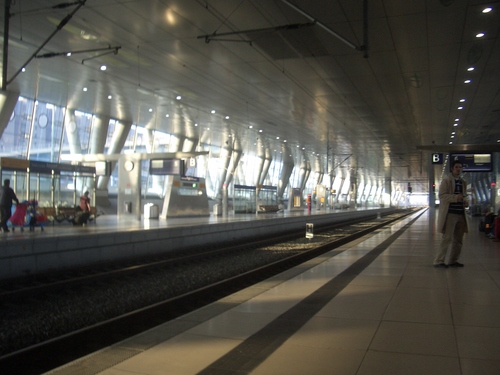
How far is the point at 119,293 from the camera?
30.4ft

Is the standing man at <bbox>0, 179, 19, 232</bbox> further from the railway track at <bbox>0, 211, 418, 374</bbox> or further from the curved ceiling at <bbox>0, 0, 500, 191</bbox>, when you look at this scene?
the railway track at <bbox>0, 211, 418, 374</bbox>

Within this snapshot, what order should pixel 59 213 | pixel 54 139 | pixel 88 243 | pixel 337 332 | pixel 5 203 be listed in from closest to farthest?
pixel 337 332 < pixel 88 243 < pixel 5 203 < pixel 59 213 < pixel 54 139

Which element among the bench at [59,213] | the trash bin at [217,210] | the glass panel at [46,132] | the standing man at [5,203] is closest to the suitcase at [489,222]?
the bench at [59,213]

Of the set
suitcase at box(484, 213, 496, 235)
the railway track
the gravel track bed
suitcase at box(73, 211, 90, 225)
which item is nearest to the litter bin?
suitcase at box(73, 211, 90, 225)

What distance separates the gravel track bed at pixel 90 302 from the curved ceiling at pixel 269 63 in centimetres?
620

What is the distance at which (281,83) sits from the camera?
829 inches

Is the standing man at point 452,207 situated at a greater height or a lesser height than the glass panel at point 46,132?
lesser

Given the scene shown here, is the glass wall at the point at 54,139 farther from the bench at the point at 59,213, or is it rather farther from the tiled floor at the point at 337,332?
the tiled floor at the point at 337,332

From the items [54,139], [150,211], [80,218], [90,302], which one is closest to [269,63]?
[80,218]

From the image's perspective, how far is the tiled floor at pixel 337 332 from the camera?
396 cm

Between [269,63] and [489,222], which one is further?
[269,63]

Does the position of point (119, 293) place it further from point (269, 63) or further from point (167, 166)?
point (167, 166)

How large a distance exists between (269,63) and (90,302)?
479 inches

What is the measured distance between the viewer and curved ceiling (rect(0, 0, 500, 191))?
13.0 metres
